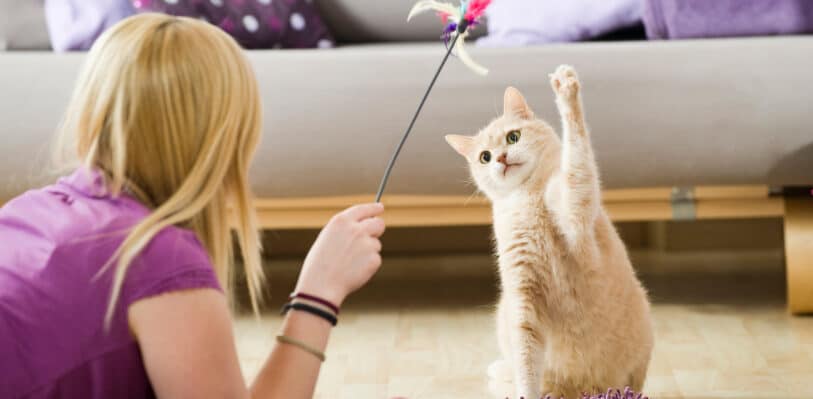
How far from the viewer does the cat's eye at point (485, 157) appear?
1406 mm

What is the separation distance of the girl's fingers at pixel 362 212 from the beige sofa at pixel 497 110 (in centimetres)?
69

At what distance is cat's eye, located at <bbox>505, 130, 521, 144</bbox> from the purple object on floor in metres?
0.72

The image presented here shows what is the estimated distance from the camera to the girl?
0.91 m

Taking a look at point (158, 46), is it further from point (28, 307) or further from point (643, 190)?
point (643, 190)

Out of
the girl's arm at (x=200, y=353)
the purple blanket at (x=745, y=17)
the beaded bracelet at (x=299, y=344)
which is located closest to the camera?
the girl's arm at (x=200, y=353)

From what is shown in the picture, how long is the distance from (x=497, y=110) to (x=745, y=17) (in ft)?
1.71

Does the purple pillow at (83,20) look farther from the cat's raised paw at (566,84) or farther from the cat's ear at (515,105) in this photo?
the cat's raised paw at (566,84)

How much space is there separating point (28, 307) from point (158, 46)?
0.87 feet

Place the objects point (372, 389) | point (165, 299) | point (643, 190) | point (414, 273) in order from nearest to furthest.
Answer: point (165, 299) → point (372, 389) → point (643, 190) → point (414, 273)

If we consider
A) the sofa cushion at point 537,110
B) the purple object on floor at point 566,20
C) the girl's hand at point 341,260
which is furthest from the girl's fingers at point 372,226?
the purple object on floor at point 566,20

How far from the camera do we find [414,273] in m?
2.44

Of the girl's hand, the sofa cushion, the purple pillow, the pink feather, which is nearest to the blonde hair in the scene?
the girl's hand

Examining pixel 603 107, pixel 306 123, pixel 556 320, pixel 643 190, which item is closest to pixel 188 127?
pixel 556 320

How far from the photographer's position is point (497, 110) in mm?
1837
